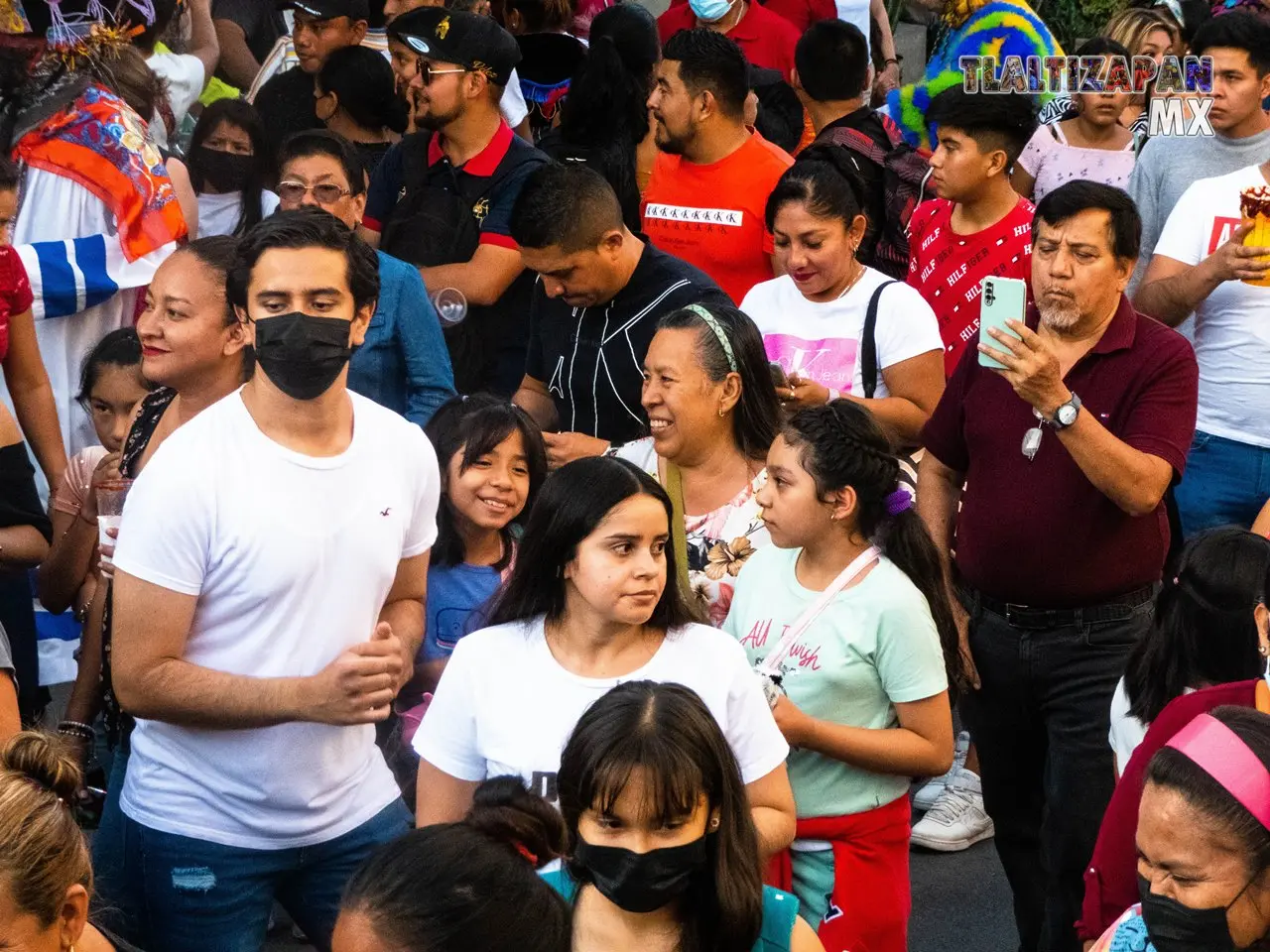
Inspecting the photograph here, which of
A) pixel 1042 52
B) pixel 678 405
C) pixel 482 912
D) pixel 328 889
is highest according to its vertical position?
pixel 1042 52

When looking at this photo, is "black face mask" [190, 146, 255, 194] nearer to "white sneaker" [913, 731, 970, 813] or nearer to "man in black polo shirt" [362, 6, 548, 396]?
"man in black polo shirt" [362, 6, 548, 396]

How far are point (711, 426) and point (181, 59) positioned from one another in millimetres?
3957

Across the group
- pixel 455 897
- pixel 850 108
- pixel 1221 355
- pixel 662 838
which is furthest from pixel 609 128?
pixel 455 897

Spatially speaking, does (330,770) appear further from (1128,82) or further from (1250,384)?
(1128,82)

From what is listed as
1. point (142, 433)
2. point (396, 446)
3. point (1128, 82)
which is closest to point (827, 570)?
point (396, 446)

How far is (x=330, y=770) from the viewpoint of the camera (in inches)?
142

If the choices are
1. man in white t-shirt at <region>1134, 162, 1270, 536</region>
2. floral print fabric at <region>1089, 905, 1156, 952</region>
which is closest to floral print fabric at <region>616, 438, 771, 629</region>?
floral print fabric at <region>1089, 905, 1156, 952</region>

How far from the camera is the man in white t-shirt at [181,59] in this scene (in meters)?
6.26

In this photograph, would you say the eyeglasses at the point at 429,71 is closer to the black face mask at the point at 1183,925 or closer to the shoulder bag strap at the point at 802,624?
the shoulder bag strap at the point at 802,624

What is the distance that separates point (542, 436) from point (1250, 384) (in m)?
2.46

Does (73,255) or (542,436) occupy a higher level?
(73,255)

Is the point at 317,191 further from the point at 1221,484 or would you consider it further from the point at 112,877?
the point at 1221,484

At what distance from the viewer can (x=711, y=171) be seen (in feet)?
20.8

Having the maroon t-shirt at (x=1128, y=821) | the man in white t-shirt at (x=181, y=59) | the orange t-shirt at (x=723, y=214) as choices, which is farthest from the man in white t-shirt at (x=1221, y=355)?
the man in white t-shirt at (x=181, y=59)
